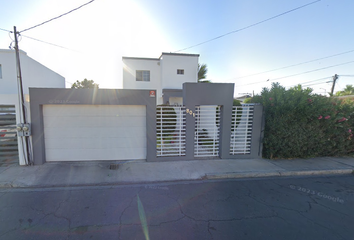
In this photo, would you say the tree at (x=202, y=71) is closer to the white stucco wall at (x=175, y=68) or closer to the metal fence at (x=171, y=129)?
the white stucco wall at (x=175, y=68)

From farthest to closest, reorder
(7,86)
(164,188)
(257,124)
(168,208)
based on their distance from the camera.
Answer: (7,86) < (257,124) < (164,188) < (168,208)

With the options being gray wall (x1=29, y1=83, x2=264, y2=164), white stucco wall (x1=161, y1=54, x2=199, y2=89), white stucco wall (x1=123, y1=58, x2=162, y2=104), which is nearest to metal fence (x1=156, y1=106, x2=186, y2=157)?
gray wall (x1=29, y1=83, x2=264, y2=164)

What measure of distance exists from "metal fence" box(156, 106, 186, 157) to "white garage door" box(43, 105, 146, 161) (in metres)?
0.59

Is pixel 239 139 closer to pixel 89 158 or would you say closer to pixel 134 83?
pixel 89 158

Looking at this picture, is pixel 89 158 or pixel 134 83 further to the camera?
pixel 134 83

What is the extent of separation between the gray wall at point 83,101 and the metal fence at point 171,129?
27 cm

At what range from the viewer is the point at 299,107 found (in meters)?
5.89

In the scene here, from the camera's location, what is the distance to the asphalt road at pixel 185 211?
2662mm

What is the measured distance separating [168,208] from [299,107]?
235 inches

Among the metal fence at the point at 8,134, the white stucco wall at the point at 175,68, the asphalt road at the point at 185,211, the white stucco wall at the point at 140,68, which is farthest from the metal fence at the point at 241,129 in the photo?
the white stucco wall at the point at 140,68

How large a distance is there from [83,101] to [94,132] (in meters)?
1.18

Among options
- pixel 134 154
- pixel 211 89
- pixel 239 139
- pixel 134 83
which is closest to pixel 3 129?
pixel 134 154

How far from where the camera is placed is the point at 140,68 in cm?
1752

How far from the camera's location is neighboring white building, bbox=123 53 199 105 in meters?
16.3
